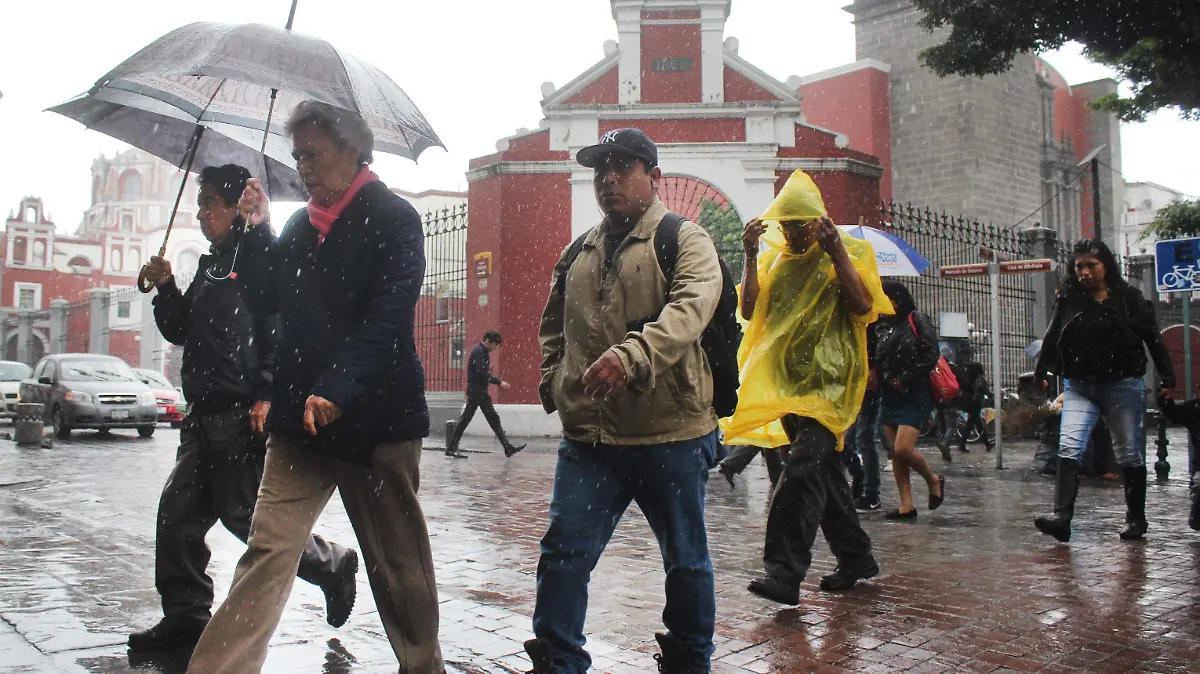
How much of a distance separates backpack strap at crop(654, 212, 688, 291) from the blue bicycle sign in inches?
338

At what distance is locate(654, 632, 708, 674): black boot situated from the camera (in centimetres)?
315

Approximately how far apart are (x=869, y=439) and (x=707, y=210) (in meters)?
20.6

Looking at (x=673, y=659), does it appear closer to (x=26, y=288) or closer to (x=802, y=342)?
(x=802, y=342)

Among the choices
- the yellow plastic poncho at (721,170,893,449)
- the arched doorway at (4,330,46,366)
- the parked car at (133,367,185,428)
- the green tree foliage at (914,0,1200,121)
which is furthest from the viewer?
the arched doorway at (4,330,46,366)

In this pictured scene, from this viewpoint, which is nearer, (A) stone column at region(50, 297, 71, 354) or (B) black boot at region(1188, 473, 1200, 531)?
(B) black boot at region(1188, 473, 1200, 531)

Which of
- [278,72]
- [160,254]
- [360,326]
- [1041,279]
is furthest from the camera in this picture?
[1041,279]

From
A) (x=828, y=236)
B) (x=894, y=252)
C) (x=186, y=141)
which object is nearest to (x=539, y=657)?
(x=828, y=236)

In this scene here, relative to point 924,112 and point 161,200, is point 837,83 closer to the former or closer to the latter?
point 924,112

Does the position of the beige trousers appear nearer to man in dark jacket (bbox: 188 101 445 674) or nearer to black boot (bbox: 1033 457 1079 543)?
man in dark jacket (bbox: 188 101 445 674)

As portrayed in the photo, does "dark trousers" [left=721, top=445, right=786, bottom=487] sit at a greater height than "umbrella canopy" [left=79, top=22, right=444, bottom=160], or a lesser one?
lesser

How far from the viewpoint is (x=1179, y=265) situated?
10.2 metres

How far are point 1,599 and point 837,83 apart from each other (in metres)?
29.7

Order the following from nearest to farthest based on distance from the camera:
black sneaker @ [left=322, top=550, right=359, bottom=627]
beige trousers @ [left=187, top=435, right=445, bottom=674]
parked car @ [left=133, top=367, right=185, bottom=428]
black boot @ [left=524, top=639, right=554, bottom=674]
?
beige trousers @ [left=187, top=435, right=445, bottom=674], black boot @ [left=524, top=639, right=554, bottom=674], black sneaker @ [left=322, top=550, right=359, bottom=627], parked car @ [left=133, top=367, right=185, bottom=428]

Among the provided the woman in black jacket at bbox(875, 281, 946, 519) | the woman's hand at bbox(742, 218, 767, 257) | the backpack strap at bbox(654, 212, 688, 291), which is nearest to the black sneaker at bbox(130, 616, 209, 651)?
the backpack strap at bbox(654, 212, 688, 291)
